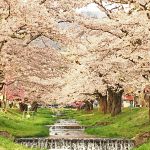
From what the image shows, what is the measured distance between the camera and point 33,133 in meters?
35.5

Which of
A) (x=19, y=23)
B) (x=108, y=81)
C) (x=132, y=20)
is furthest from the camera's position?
(x=108, y=81)

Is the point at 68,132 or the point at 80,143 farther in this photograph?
the point at 68,132

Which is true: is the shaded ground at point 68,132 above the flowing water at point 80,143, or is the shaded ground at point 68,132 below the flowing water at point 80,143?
above

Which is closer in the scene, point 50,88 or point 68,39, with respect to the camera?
point 68,39

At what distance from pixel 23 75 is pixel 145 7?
828 centimetres

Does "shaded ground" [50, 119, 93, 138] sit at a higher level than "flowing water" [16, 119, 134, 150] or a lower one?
higher

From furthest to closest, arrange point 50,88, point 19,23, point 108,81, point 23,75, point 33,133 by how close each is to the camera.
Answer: point 108,81
point 33,133
point 50,88
point 23,75
point 19,23

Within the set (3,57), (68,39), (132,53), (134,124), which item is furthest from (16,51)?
(134,124)

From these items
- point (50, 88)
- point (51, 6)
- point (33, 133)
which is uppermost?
point (51, 6)

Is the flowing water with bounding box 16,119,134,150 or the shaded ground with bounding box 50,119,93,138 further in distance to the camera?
the shaded ground with bounding box 50,119,93,138

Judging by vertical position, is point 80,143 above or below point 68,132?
below

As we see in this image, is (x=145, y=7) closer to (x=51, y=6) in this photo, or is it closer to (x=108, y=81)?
(x=51, y=6)

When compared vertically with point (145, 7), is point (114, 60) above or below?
below

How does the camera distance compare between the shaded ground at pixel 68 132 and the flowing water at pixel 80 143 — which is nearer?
the flowing water at pixel 80 143
